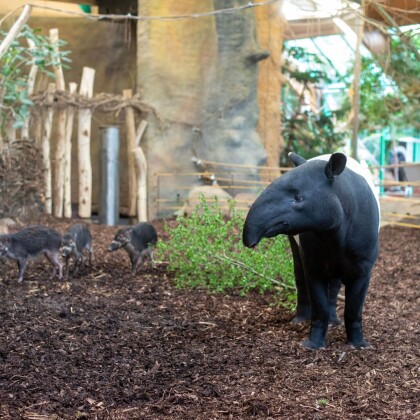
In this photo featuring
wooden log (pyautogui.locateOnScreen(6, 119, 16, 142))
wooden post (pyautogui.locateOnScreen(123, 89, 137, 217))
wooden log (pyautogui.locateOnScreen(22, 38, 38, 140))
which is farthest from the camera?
wooden post (pyautogui.locateOnScreen(123, 89, 137, 217))

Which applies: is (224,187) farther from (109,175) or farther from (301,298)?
(301,298)

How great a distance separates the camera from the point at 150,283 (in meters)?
6.82

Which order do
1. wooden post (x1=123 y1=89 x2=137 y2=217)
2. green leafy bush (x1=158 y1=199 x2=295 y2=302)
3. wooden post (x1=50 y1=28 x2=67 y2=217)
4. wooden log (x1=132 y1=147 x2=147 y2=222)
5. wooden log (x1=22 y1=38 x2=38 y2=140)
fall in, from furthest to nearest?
wooden post (x1=123 y1=89 x2=137 y2=217)
wooden log (x1=132 y1=147 x2=147 y2=222)
wooden post (x1=50 y1=28 x2=67 y2=217)
wooden log (x1=22 y1=38 x2=38 y2=140)
green leafy bush (x1=158 y1=199 x2=295 y2=302)

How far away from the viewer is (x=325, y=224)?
4.10m

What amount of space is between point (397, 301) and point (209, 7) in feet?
25.1

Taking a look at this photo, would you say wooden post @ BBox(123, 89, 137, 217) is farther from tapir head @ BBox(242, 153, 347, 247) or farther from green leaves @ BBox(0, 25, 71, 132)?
tapir head @ BBox(242, 153, 347, 247)

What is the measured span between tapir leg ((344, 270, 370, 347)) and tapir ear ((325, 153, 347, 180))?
0.84 meters

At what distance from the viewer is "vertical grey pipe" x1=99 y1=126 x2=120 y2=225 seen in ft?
36.7

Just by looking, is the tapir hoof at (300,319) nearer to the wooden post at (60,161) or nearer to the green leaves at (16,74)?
the green leaves at (16,74)

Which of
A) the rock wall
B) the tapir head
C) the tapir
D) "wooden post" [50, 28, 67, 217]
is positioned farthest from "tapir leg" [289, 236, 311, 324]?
the rock wall

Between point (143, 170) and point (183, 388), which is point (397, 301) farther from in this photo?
point (143, 170)

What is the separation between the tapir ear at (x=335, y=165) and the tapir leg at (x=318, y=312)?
83 centimetres

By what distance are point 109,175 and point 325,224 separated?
756 centimetres

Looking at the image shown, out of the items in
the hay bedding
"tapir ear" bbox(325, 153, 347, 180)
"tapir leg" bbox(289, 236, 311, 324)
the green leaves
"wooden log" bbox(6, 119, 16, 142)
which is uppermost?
the green leaves
